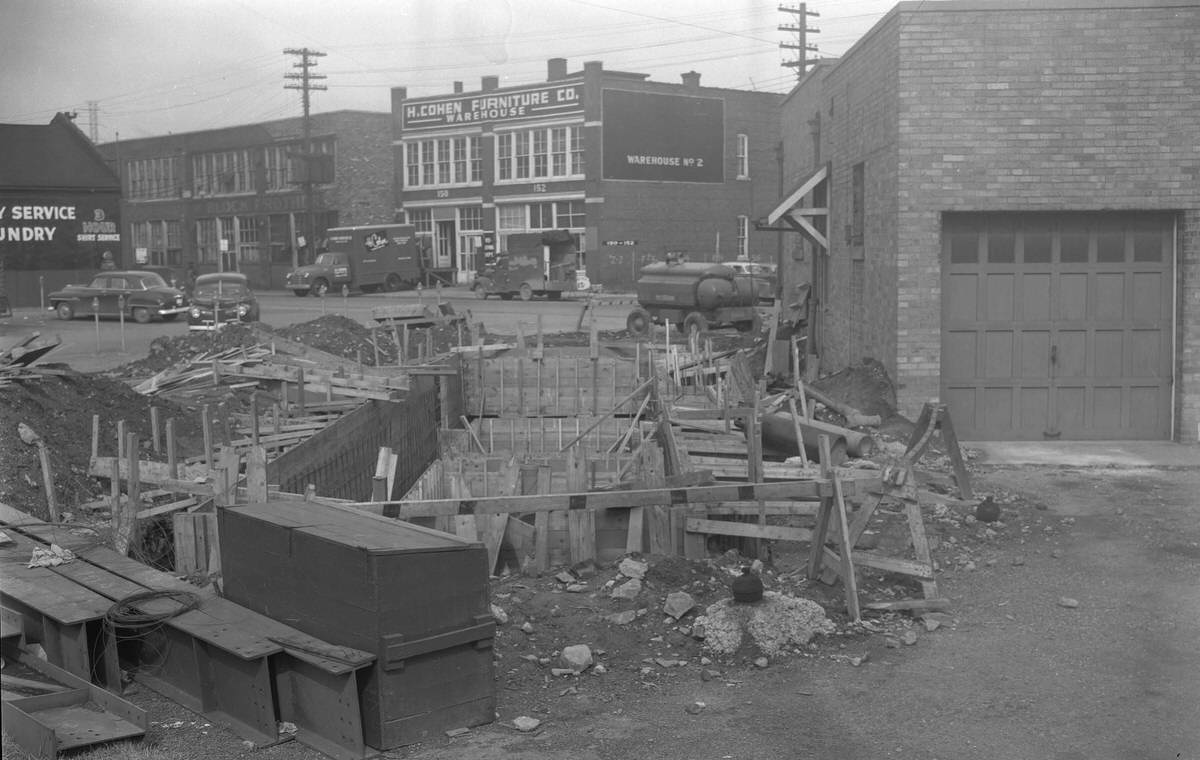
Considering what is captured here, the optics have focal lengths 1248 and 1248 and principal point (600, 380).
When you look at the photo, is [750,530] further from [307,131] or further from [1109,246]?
[307,131]

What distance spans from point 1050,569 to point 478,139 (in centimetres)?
6159

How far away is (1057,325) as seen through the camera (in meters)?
16.3

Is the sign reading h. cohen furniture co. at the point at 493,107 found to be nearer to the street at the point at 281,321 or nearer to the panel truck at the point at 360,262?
the panel truck at the point at 360,262

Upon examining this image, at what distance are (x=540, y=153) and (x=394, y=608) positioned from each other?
201 ft

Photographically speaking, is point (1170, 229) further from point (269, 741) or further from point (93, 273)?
point (93, 273)

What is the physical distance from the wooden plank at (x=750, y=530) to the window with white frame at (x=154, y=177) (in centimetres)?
7851

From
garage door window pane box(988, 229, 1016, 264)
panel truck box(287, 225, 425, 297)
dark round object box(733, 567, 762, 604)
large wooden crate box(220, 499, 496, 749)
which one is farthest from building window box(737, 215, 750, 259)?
large wooden crate box(220, 499, 496, 749)

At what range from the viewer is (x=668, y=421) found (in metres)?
14.4

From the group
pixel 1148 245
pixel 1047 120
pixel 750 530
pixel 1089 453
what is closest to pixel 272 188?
pixel 1047 120

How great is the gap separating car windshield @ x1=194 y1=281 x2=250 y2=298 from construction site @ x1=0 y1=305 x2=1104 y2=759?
950 inches

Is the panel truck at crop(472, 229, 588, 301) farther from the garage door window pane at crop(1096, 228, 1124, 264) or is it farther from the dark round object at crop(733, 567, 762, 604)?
the dark round object at crop(733, 567, 762, 604)

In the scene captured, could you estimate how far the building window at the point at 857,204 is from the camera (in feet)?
62.1

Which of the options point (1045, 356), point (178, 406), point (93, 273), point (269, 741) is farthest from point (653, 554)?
point (93, 273)

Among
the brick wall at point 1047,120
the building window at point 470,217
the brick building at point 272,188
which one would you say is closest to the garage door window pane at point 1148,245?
the brick wall at point 1047,120
